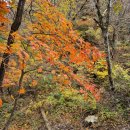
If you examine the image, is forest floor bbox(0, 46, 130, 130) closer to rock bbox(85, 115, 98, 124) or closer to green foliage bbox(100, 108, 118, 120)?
green foliage bbox(100, 108, 118, 120)

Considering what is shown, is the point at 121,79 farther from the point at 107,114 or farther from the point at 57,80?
the point at 57,80

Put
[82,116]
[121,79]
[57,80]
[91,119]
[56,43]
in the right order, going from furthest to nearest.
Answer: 1. [121,79]
2. [82,116]
3. [57,80]
4. [91,119]
5. [56,43]

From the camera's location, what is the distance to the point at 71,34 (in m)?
5.40

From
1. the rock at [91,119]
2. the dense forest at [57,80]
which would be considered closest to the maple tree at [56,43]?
the dense forest at [57,80]

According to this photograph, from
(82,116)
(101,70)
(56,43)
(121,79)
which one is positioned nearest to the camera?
(56,43)

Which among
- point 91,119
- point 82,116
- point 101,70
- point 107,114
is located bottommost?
point 82,116

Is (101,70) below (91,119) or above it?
above

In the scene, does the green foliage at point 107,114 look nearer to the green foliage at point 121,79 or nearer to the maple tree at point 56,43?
the green foliage at point 121,79

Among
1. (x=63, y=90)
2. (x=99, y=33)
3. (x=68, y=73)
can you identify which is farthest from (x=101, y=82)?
(x=99, y=33)

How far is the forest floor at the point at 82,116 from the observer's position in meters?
8.77

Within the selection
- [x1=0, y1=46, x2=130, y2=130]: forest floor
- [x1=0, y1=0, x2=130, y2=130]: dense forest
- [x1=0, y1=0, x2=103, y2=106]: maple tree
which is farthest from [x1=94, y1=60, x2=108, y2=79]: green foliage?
[x1=0, y1=0, x2=103, y2=106]: maple tree

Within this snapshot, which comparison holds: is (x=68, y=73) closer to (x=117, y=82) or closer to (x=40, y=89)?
(x=117, y=82)

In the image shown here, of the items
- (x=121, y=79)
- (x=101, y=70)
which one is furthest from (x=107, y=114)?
(x=101, y=70)

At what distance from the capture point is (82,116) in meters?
9.69
